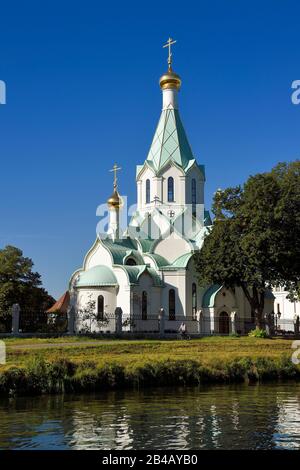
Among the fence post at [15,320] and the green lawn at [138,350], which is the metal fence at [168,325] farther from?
the fence post at [15,320]

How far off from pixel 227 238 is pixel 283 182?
5108mm

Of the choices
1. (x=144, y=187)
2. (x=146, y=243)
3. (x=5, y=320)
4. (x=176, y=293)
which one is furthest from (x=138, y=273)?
(x=5, y=320)

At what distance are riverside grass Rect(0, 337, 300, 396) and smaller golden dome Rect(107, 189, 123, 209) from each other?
722 inches

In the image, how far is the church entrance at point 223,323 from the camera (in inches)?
1812

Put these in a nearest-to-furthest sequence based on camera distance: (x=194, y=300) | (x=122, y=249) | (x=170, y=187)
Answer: (x=194, y=300), (x=122, y=249), (x=170, y=187)

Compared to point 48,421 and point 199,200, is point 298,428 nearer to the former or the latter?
point 48,421

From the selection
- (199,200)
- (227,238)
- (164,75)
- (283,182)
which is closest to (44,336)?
(227,238)

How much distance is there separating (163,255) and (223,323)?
6.92 metres

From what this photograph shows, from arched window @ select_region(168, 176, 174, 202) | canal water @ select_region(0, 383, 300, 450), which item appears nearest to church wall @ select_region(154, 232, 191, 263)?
arched window @ select_region(168, 176, 174, 202)

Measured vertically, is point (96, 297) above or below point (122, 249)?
below

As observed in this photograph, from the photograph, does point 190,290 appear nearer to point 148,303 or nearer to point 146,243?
point 148,303

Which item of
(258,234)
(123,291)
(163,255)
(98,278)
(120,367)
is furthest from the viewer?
(163,255)

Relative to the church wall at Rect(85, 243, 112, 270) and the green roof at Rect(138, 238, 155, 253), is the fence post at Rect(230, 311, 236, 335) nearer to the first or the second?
the green roof at Rect(138, 238, 155, 253)

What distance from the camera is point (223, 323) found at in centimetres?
4638
